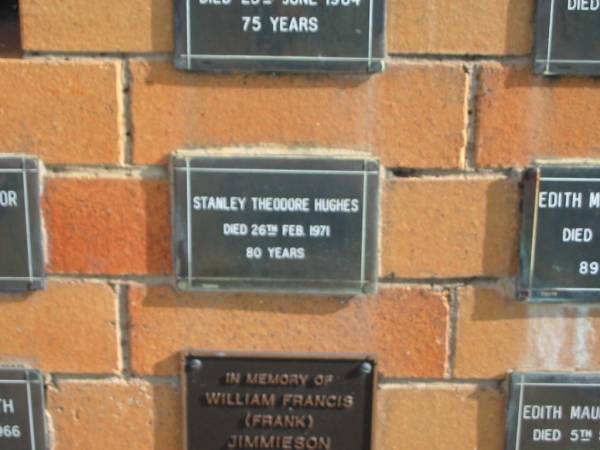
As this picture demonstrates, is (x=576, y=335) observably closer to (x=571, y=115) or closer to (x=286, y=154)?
(x=571, y=115)

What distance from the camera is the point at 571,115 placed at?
52.1 inches

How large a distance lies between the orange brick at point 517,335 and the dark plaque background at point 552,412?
0.02 m

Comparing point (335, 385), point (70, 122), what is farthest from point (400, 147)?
point (70, 122)

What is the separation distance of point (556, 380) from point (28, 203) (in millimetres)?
1089

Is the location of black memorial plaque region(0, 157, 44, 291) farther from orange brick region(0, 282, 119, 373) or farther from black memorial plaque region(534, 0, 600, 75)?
black memorial plaque region(534, 0, 600, 75)

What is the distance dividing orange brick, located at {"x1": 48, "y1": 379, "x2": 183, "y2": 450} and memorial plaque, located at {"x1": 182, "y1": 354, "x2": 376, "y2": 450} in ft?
0.15

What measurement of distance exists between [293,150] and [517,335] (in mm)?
577

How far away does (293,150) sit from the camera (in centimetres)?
134

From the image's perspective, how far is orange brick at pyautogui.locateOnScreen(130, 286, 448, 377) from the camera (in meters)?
1.40

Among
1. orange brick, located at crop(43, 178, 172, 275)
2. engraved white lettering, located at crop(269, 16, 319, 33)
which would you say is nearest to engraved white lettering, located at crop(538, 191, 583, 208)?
engraved white lettering, located at crop(269, 16, 319, 33)

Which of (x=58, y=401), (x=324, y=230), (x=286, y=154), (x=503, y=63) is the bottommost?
(x=58, y=401)

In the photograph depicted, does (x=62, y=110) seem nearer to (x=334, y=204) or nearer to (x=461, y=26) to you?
(x=334, y=204)

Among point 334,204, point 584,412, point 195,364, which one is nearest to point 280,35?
point 334,204

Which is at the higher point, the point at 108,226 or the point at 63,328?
the point at 108,226
